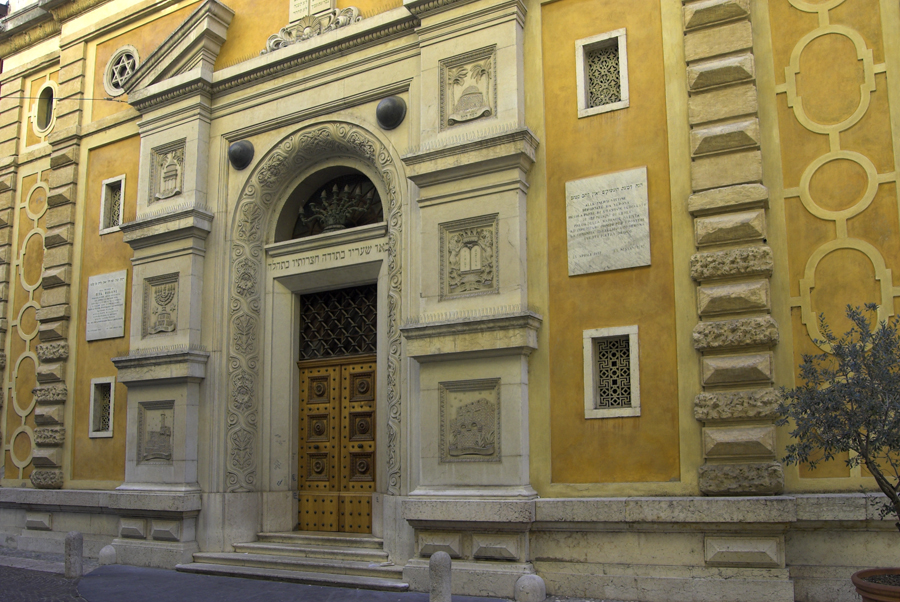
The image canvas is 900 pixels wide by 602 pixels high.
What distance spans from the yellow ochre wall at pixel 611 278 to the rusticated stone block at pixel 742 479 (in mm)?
411

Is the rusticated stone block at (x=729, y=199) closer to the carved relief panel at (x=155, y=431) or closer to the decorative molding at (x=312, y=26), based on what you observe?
the decorative molding at (x=312, y=26)

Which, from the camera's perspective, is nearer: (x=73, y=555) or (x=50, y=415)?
(x=73, y=555)

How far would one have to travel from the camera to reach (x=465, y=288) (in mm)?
10492

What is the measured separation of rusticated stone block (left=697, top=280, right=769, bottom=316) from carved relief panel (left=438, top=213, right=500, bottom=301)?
248 centimetres

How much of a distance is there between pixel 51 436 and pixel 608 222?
10.8 meters

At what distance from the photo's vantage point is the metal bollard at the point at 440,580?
8.24 metres

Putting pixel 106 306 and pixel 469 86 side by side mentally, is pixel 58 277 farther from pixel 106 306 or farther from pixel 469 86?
pixel 469 86

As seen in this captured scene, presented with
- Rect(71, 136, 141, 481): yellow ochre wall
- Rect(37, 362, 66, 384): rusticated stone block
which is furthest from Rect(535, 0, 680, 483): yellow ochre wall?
Rect(37, 362, 66, 384): rusticated stone block

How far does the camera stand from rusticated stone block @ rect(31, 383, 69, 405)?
14840mm

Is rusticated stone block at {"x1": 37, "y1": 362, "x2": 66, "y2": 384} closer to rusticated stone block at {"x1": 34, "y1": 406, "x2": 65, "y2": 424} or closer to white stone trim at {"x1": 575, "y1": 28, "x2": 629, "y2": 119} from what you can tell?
rusticated stone block at {"x1": 34, "y1": 406, "x2": 65, "y2": 424}

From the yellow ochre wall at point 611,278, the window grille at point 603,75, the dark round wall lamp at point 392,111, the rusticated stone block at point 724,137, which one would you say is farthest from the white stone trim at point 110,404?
the rusticated stone block at point 724,137

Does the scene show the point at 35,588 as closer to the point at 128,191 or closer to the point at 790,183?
the point at 128,191


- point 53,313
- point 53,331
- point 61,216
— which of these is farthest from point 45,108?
point 53,331

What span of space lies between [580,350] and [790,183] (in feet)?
9.84
